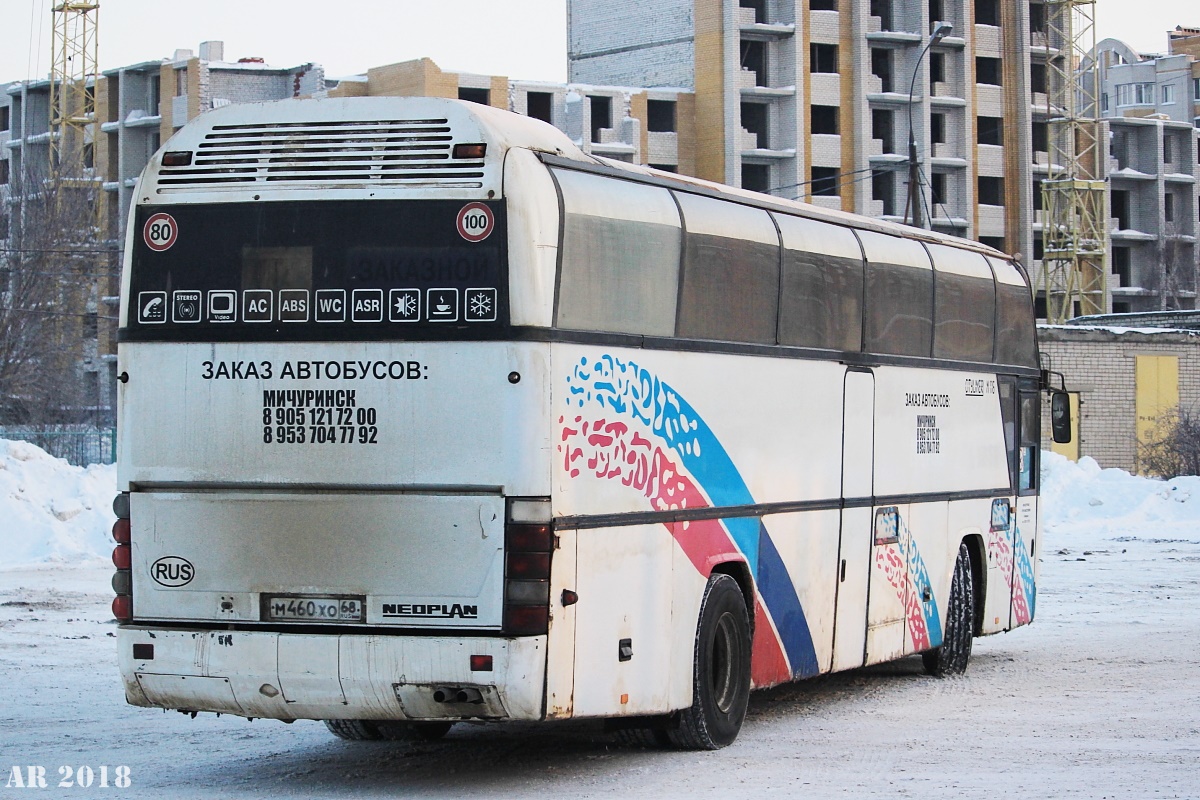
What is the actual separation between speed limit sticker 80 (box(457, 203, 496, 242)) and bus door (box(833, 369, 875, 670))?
4398 mm

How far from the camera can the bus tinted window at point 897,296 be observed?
1355 cm

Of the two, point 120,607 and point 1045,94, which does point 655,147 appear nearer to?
point 1045,94

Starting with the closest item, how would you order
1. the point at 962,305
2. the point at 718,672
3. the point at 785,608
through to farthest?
the point at 718,672
the point at 785,608
the point at 962,305

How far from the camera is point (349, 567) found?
370 inches

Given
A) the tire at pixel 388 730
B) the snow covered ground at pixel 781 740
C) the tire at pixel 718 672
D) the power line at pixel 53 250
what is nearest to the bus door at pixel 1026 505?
the snow covered ground at pixel 781 740

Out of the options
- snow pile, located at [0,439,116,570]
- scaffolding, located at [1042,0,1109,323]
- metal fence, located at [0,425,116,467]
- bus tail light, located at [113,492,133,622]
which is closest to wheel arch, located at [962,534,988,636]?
bus tail light, located at [113,492,133,622]

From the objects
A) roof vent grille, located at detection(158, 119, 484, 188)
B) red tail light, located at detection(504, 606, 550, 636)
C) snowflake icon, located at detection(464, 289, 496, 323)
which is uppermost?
roof vent grille, located at detection(158, 119, 484, 188)

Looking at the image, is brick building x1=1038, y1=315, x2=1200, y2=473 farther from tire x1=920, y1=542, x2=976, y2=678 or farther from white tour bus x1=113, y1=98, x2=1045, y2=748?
white tour bus x1=113, y1=98, x2=1045, y2=748

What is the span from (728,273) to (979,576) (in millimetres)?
5429

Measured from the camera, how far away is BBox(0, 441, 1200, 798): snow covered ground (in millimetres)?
9750

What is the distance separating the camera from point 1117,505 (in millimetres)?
35281

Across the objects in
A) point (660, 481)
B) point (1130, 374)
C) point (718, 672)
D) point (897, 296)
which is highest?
point (1130, 374)

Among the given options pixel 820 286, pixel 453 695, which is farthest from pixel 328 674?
pixel 820 286

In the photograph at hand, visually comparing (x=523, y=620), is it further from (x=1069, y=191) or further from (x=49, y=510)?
(x=1069, y=191)
